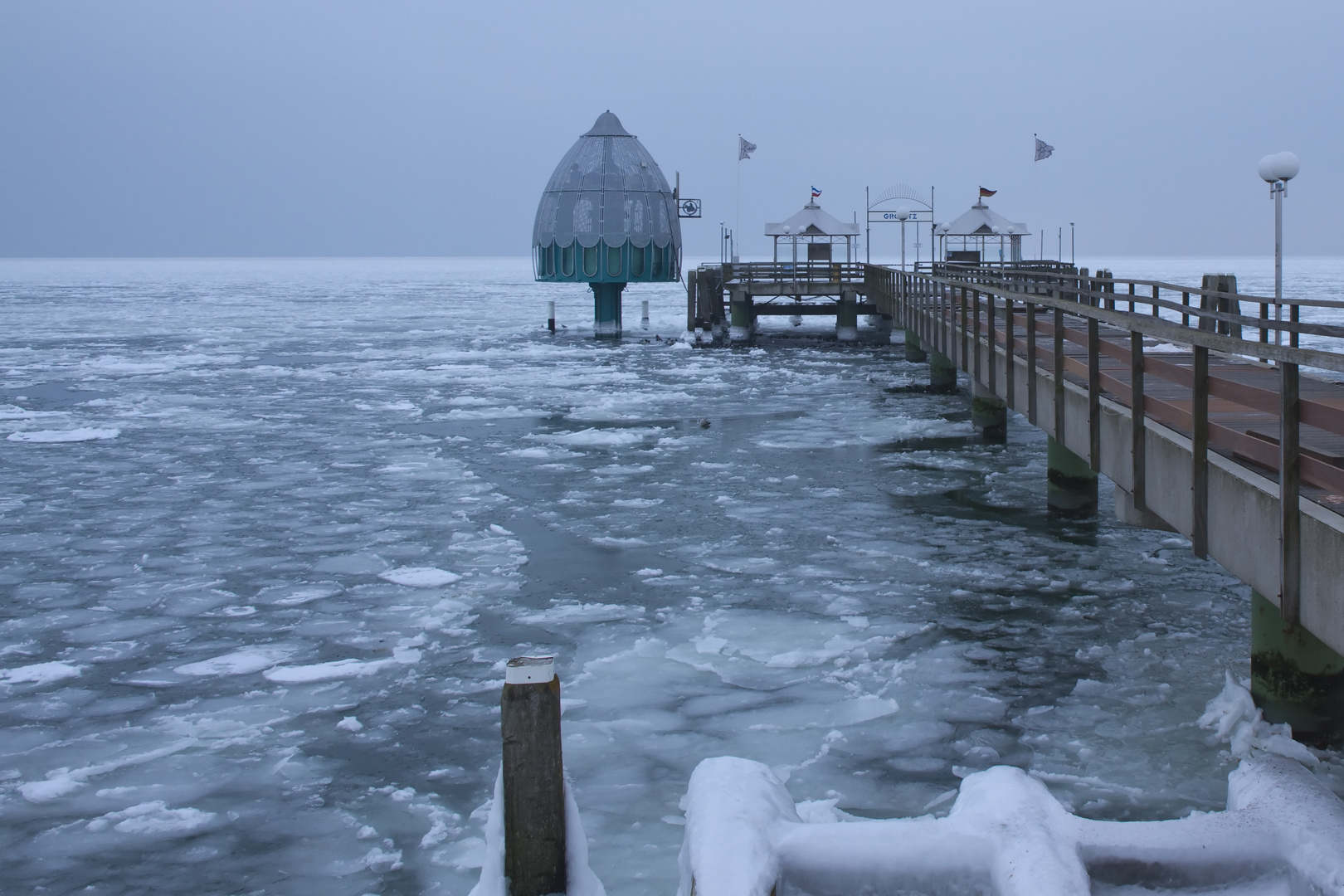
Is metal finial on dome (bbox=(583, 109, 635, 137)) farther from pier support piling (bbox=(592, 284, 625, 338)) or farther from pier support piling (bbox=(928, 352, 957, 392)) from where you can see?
pier support piling (bbox=(928, 352, 957, 392))

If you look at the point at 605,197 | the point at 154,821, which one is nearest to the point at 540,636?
the point at 154,821

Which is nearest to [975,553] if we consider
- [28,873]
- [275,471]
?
[28,873]

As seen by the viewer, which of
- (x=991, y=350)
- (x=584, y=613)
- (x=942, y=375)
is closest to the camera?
(x=584, y=613)

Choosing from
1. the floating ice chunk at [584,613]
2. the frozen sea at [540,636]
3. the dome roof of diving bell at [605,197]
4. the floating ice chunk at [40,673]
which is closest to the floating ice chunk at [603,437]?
the frozen sea at [540,636]

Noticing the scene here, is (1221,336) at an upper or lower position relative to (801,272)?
lower

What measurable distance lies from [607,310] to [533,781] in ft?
131

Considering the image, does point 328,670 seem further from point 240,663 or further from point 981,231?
point 981,231

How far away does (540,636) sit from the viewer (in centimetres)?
942

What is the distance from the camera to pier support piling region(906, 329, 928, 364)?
33.4m

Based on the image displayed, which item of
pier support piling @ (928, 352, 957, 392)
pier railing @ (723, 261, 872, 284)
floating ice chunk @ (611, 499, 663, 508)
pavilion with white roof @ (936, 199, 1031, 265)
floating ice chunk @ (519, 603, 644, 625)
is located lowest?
floating ice chunk @ (519, 603, 644, 625)

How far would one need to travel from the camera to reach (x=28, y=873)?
5.88 meters

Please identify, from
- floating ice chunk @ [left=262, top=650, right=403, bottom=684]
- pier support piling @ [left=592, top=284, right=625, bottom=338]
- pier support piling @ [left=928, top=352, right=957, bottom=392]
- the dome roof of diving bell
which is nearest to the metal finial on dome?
the dome roof of diving bell

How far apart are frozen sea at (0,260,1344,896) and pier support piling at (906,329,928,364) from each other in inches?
528

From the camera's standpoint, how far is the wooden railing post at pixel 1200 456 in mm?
6566
